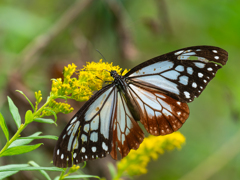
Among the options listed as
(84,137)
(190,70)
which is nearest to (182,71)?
(190,70)

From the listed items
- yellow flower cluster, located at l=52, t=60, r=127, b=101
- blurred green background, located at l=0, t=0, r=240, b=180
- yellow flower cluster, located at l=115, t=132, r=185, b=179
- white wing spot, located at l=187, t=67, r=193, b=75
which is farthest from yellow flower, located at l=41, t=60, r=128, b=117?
blurred green background, located at l=0, t=0, r=240, b=180

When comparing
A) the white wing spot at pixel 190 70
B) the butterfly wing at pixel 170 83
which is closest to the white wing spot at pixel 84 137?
the butterfly wing at pixel 170 83

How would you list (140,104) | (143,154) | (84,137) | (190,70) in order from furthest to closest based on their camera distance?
1. (143,154)
2. (140,104)
3. (190,70)
4. (84,137)

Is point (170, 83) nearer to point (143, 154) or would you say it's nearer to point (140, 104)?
point (140, 104)

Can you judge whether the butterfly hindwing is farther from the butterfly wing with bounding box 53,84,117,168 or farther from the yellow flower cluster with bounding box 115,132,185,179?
the yellow flower cluster with bounding box 115,132,185,179

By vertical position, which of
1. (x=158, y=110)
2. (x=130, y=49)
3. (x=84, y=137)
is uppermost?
(x=130, y=49)

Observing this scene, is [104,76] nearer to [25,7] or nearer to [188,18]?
[188,18]
